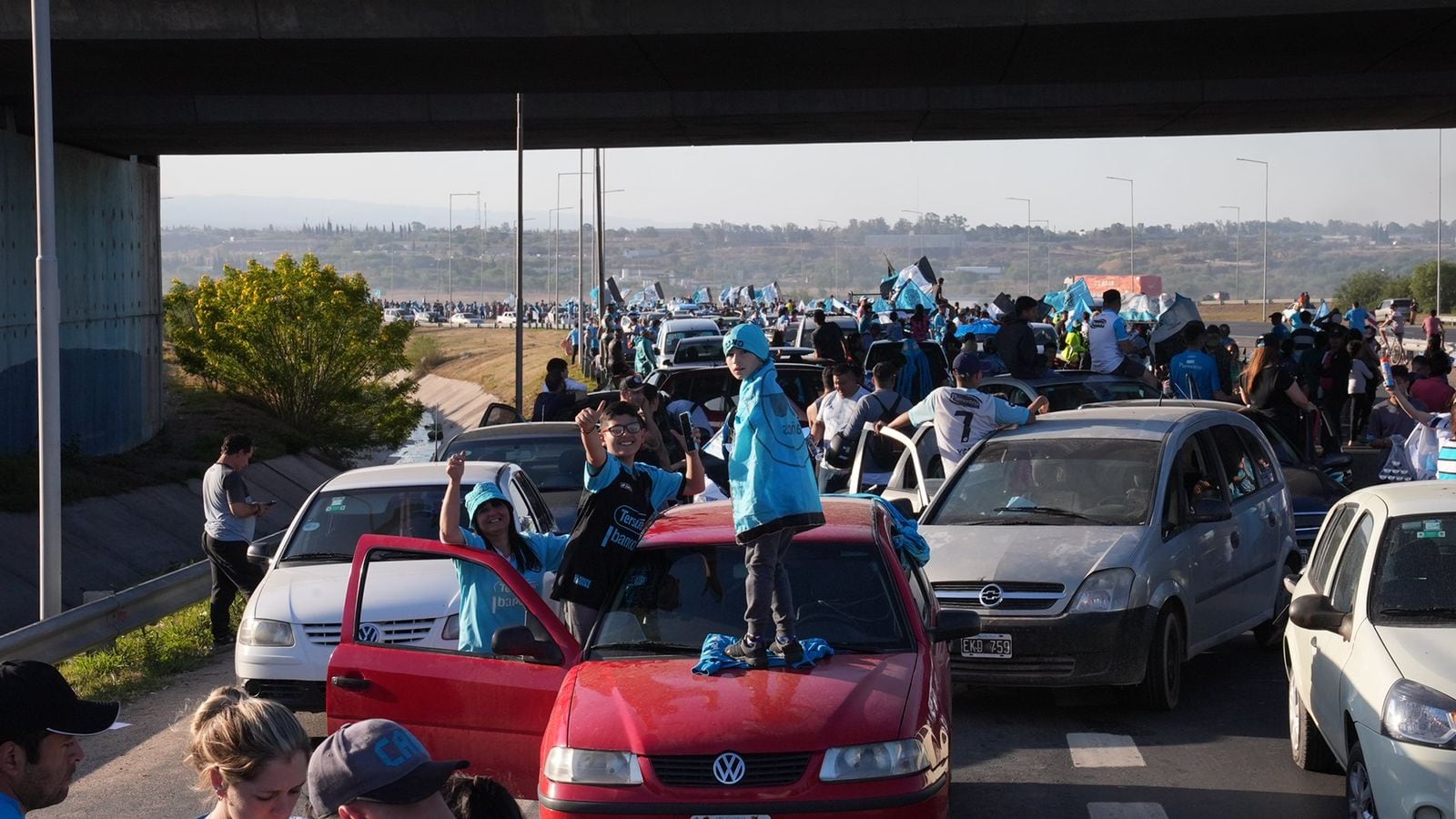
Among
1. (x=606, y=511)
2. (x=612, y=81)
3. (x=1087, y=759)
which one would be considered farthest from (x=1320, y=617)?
(x=612, y=81)

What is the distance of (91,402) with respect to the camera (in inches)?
1101

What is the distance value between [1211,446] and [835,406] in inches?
176

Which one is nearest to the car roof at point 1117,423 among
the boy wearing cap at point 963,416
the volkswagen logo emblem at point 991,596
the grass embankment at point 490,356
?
the boy wearing cap at point 963,416

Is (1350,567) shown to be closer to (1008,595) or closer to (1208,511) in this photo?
(1008,595)

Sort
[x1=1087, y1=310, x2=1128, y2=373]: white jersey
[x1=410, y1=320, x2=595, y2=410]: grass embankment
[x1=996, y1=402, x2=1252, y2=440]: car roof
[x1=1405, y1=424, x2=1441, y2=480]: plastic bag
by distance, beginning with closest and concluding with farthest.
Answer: [x1=996, y1=402, x2=1252, y2=440]: car roof < [x1=1405, y1=424, x2=1441, y2=480]: plastic bag < [x1=1087, y1=310, x2=1128, y2=373]: white jersey < [x1=410, y1=320, x2=595, y2=410]: grass embankment

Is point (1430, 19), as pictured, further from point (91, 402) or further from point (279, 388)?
point (279, 388)

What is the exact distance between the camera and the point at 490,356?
9088 cm

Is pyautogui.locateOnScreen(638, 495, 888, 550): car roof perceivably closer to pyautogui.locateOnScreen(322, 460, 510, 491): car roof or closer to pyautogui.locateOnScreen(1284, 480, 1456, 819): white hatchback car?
pyautogui.locateOnScreen(1284, 480, 1456, 819): white hatchback car

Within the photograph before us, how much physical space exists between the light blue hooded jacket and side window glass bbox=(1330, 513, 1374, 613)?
7.40 feet

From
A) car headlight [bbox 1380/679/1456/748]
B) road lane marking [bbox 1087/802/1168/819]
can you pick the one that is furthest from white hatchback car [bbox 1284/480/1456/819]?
road lane marking [bbox 1087/802/1168/819]

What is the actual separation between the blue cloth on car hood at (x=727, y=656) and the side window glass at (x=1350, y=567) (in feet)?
7.45

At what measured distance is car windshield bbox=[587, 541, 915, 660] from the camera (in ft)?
23.4

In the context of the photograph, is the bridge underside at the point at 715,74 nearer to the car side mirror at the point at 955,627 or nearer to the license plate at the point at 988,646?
the license plate at the point at 988,646

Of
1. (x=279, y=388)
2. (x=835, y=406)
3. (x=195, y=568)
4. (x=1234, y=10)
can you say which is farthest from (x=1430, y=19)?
(x=279, y=388)
